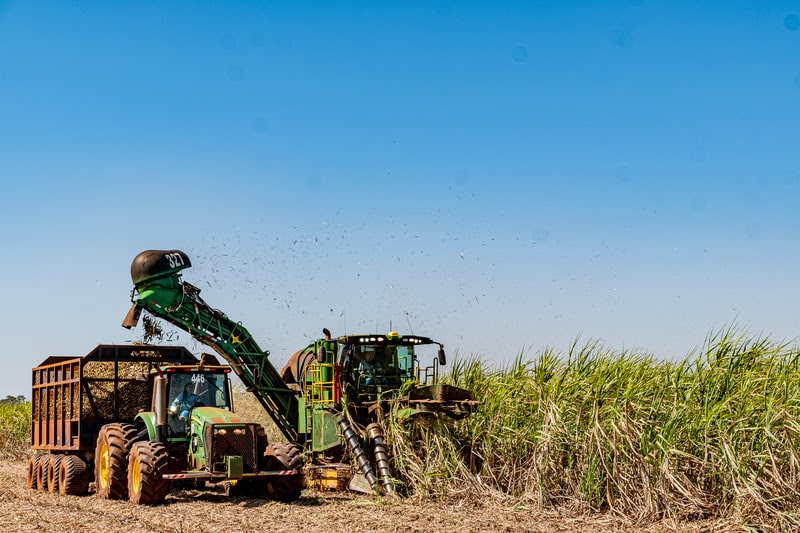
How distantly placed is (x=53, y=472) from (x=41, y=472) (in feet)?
2.97

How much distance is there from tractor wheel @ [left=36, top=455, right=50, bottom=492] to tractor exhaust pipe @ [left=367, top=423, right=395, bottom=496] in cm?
643

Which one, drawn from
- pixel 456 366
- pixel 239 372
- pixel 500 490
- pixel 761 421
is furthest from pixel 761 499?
pixel 239 372

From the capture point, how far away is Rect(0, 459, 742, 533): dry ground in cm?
1135

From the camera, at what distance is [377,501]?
1337 centimetres

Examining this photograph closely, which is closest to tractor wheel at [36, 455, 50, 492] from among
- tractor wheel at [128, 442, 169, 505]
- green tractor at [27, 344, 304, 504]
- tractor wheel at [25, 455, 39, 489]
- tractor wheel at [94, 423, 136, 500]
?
green tractor at [27, 344, 304, 504]

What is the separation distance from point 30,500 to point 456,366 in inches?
300

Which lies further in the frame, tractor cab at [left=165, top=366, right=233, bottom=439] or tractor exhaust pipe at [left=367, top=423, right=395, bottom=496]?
tractor cab at [left=165, top=366, right=233, bottom=439]

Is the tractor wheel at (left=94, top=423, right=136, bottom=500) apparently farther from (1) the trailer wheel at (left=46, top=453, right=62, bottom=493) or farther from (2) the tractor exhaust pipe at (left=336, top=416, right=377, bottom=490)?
(2) the tractor exhaust pipe at (left=336, top=416, right=377, bottom=490)

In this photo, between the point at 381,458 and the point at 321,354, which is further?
the point at 321,354

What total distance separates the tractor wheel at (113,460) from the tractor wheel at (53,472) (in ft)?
4.57

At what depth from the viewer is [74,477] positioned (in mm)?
16094

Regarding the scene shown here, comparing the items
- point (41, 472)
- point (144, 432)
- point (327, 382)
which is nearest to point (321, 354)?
point (327, 382)

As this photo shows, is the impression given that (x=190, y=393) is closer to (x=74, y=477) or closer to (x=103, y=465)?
(x=103, y=465)

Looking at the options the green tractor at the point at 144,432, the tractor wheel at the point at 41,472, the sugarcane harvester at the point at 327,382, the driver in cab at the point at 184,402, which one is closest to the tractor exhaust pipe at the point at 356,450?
the sugarcane harvester at the point at 327,382
